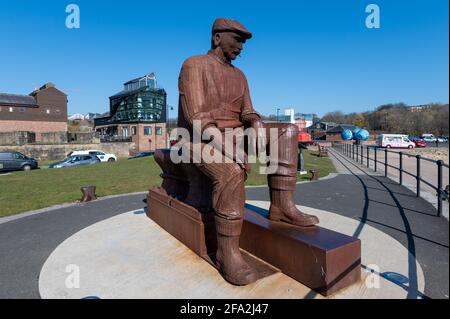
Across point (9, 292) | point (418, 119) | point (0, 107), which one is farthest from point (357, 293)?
point (418, 119)

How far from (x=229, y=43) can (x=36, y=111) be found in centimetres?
4904

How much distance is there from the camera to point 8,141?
3172 centimetres

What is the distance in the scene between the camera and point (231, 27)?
3193mm

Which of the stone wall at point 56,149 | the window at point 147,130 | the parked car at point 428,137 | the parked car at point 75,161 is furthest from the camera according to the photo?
the parked car at point 428,137

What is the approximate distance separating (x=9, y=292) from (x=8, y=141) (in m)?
36.3

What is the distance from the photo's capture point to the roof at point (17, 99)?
40625 mm

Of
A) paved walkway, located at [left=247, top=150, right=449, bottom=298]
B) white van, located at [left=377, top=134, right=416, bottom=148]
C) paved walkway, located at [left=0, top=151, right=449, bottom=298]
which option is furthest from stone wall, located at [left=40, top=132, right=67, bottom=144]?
white van, located at [left=377, top=134, right=416, bottom=148]

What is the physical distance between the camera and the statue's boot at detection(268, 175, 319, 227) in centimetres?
315

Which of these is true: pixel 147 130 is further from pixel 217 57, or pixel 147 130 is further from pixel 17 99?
pixel 217 57

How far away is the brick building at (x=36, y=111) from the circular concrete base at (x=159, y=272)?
4492 centimetres

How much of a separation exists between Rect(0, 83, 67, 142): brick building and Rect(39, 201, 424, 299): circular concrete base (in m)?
44.9

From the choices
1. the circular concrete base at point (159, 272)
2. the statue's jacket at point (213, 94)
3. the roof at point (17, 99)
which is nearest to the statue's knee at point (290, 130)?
the statue's jacket at point (213, 94)

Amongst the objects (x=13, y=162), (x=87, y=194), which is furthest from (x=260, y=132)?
(x=13, y=162)

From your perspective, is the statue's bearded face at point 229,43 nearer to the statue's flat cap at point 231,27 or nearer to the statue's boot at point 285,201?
the statue's flat cap at point 231,27
